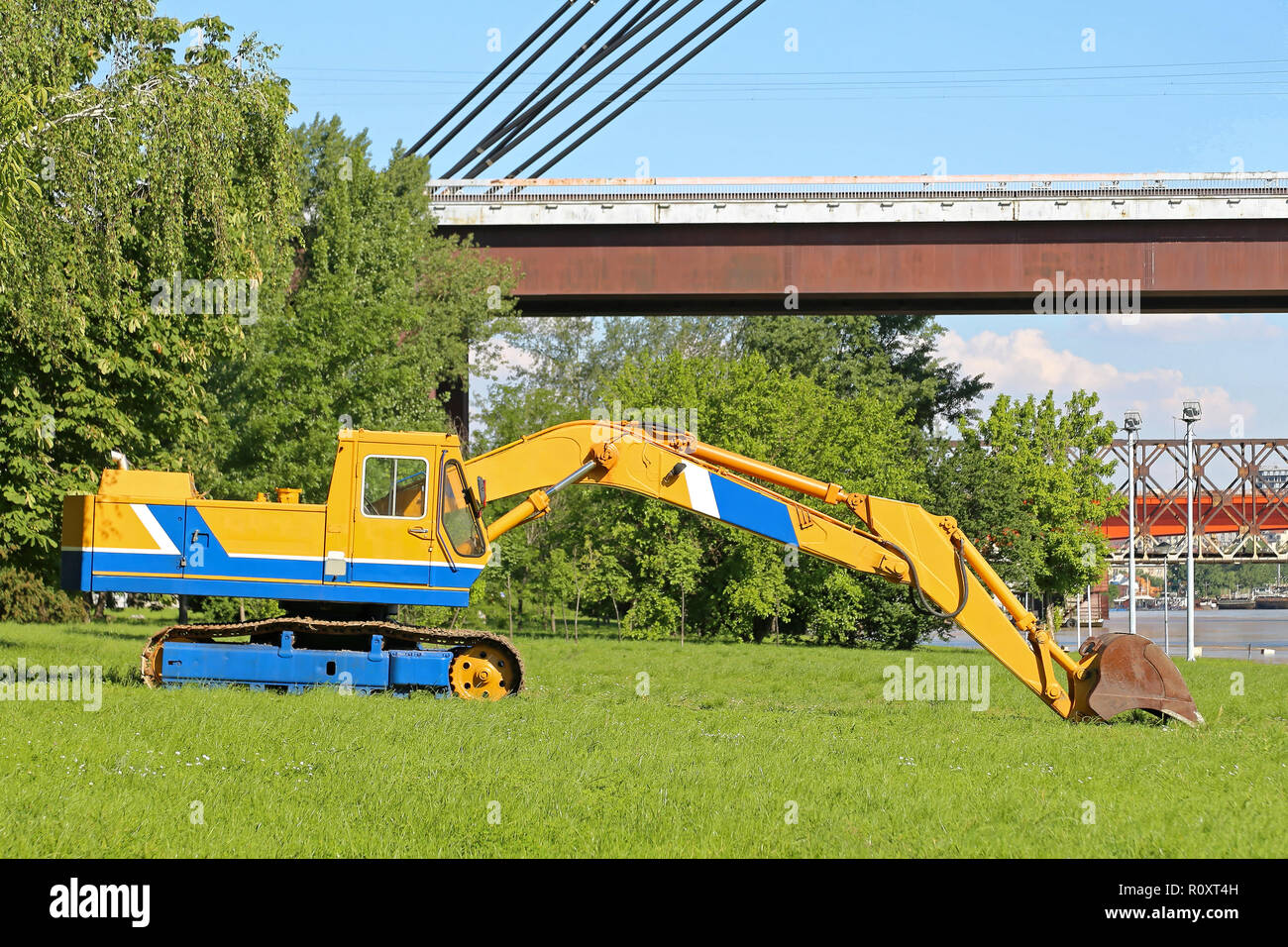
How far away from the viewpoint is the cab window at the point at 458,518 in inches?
610

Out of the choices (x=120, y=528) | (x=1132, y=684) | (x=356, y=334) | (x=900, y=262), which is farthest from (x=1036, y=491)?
(x=120, y=528)

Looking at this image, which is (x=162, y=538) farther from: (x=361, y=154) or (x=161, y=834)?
(x=361, y=154)

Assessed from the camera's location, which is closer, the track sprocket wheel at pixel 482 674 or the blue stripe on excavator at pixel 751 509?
the blue stripe on excavator at pixel 751 509

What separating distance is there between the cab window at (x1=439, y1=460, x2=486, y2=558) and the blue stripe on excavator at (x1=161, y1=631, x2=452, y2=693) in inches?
56.3

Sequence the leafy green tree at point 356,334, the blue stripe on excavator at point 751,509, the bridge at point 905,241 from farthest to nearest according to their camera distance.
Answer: the bridge at point 905,241, the leafy green tree at point 356,334, the blue stripe on excavator at point 751,509

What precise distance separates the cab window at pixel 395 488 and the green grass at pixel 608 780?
2.34 m

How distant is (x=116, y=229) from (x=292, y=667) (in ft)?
20.5

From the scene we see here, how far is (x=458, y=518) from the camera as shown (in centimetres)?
1560

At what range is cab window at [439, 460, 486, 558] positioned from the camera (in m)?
15.5

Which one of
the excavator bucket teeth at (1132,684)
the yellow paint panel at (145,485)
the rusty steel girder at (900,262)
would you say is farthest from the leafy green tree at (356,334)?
the excavator bucket teeth at (1132,684)

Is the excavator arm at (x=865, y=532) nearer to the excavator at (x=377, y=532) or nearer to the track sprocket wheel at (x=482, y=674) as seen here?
the excavator at (x=377, y=532)

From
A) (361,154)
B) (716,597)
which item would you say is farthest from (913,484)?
A: (361,154)

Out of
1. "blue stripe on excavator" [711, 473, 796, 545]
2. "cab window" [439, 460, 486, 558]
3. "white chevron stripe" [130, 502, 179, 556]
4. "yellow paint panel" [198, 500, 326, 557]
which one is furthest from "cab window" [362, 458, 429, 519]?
"blue stripe on excavator" [711, 473, 796, 545]
